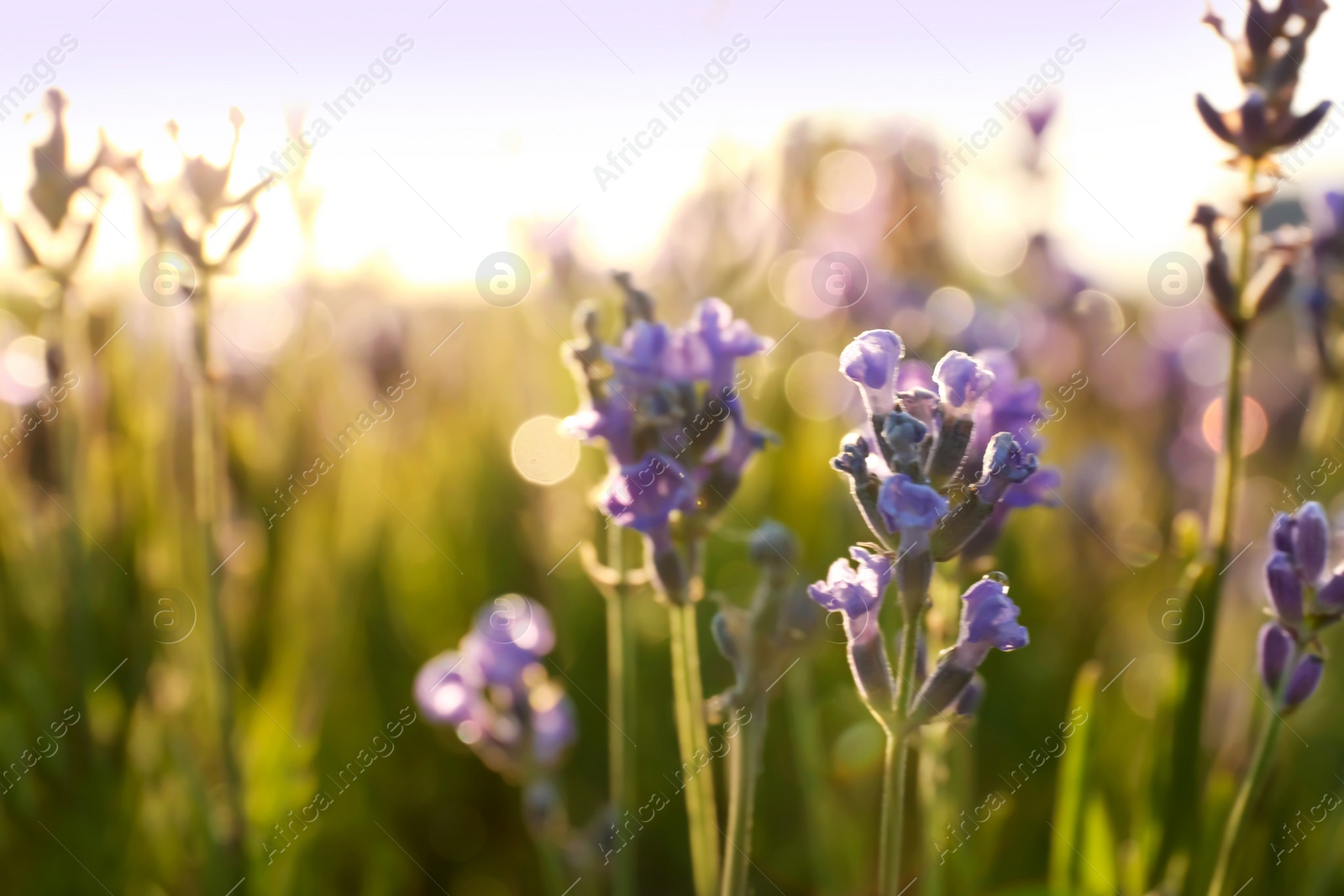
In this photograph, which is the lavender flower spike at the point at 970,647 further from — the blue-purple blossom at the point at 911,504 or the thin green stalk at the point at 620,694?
the thin green stalk at the point at 620,694

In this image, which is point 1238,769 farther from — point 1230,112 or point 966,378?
point 966,378

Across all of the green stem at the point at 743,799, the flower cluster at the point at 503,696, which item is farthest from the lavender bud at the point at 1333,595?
the flower cluster at the point at 503,696

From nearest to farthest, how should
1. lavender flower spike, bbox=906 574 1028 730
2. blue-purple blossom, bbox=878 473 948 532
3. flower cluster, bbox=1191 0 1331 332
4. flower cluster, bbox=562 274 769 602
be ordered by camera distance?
blue-purple blossom, bbox=878 473 948 532 → lavender flower spike, bbox=906 574 1028 730 → flower cluster, bbox=562 274 769 602 → flower cluster, bbox=1191 0 1331 332

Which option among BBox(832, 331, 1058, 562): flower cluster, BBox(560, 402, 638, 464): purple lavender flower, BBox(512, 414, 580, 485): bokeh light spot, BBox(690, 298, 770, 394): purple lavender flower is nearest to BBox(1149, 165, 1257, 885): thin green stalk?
BBox(832, 331, 1058, 562): flower cluster

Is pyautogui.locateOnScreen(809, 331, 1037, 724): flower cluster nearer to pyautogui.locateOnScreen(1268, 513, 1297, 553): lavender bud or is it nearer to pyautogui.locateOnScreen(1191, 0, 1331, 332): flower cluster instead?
pyautogui.locateOnScreen(1268, 513, 1297, 553): lavender bud

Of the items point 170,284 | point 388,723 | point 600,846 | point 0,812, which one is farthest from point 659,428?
point 0,812

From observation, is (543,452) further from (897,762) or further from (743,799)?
(897,762)
